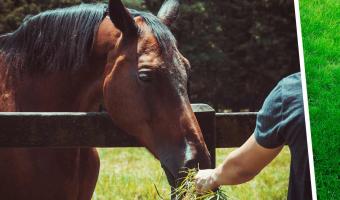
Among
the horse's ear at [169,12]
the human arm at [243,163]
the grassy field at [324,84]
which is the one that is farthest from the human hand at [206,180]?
the grassy field at [324,84]

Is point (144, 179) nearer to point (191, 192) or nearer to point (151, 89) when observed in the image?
point (151, 89)

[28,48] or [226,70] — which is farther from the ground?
[28,48]

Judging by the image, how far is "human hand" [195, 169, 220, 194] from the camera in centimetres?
85

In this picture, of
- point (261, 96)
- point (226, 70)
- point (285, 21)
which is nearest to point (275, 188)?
point (261, 96)

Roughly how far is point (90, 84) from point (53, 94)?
0.10 meters

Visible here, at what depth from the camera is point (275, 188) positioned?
1689mm

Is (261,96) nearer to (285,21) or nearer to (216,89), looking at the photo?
(216,89)

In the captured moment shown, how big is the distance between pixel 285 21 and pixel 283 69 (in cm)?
15

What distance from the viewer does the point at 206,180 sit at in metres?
0.86

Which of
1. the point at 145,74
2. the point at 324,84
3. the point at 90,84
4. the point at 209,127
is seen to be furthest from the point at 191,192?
the point at 324,84

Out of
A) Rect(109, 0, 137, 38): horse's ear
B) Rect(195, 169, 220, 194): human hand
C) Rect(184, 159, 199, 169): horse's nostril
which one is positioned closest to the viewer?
Rect(195, 169, 220, 194): human hand

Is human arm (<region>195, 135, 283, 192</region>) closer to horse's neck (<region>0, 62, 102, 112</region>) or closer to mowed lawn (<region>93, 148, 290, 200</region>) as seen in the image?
horse's neck (<region>0, 62, 102, 112</region>)

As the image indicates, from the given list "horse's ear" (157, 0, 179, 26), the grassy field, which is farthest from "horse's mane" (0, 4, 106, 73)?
the grassy field

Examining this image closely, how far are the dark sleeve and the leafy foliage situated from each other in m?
0.87
